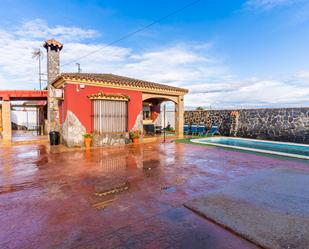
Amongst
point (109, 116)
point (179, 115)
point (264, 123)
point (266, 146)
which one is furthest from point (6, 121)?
point (264, 123)

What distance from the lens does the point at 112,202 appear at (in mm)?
3842

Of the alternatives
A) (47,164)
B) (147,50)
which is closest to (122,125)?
(47,164)

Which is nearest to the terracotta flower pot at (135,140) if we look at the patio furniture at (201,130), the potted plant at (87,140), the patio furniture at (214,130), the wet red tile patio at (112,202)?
the potted plant at (87,140)

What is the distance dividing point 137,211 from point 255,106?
1409cm

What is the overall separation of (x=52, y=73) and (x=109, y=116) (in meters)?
6.15

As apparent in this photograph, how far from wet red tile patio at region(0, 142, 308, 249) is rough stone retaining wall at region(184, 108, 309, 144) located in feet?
20.1

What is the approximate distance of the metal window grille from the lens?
11.0 meters

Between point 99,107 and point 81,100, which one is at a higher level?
point 81,100

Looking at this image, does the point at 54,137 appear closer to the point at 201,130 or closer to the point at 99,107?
the point at 99,107

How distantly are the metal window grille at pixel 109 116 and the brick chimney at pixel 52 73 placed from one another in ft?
13.0

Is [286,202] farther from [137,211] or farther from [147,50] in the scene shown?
[147,50]

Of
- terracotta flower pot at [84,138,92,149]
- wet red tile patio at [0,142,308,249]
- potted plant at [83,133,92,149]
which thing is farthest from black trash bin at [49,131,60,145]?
wet red tile patio at [0,142,308,249]

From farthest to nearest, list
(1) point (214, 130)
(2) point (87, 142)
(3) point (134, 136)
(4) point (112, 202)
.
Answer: (1) point (214, 130), (3) point (134, 136), (2) point (87, 142), (4) point (112, 202)

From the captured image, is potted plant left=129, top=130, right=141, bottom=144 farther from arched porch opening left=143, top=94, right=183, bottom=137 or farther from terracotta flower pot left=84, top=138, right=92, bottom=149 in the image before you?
arched porch opening left=143, top=94, right=183, bottom=137
